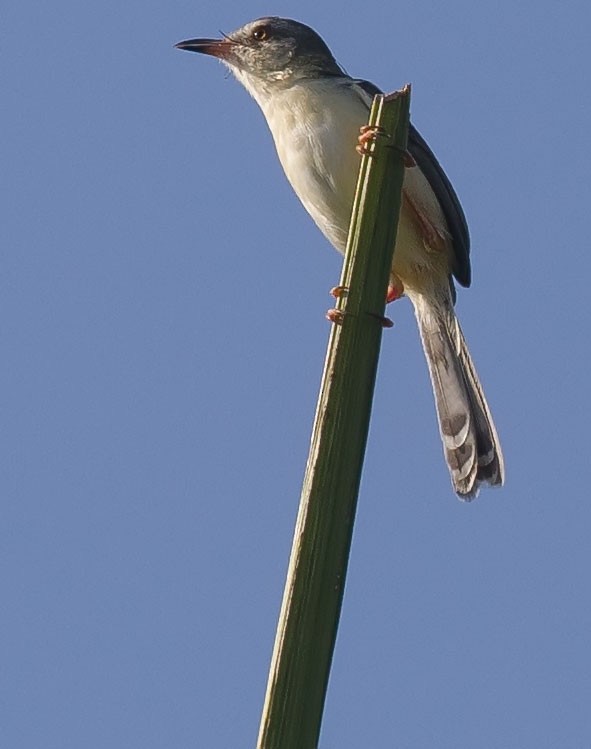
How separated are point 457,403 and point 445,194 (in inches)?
46.4

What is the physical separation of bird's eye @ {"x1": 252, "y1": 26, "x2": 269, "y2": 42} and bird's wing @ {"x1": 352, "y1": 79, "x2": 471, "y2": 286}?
117 cm

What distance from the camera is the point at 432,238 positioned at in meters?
6.05

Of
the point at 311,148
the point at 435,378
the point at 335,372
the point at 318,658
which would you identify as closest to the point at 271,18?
the point at 311,148

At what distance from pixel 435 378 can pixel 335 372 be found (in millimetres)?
3585

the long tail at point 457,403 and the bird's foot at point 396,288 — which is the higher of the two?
the bird's foot at point 396,288

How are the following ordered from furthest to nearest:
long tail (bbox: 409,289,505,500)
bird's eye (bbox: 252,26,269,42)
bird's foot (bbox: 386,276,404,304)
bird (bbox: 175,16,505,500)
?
1. bird's eye (bbox: 252,26,269,42)
2. bird's foot (bbox: 386,276,404,304)
3. bird (bbox: 175,16,505,500)
4. long tail (bbox: 409,289,505,500)

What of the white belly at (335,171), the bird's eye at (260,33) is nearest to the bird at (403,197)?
the white belly at (335,171)

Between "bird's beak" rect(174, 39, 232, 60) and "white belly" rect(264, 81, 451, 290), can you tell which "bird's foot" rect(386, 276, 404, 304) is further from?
"bird's beak" rect(174, 39, 232, 60)

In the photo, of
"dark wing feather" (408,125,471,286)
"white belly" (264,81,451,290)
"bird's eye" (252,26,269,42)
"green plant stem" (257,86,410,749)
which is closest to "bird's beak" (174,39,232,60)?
"bird's eye" (252,26,269,42)

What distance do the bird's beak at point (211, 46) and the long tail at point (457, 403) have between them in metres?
2.02

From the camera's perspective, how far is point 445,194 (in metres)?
6.07

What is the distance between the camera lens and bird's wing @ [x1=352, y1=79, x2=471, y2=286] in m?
6.04

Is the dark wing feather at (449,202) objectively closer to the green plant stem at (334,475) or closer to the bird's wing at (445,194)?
the bird's wing at (445,194)

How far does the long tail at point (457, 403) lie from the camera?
4754 mm
